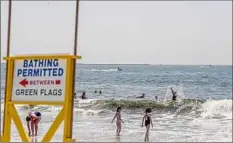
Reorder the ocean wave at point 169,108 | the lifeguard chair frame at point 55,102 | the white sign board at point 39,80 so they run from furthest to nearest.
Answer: the ocean wave at point 169,108 → the white sign board at point 39,80 → the lifeguard chair frame at point 55,102

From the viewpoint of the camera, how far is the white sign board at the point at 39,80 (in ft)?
26.9

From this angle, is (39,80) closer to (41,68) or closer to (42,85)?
(42,85)

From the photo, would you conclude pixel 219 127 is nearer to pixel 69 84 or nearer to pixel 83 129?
pixel 83 129

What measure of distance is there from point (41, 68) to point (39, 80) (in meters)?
0.22

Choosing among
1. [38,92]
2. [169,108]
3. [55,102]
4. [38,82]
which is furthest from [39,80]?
[169,108]

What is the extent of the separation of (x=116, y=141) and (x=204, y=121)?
1049 centimetres

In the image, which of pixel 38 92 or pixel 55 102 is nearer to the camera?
pixel 55 102

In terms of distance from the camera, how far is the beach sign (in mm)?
8086

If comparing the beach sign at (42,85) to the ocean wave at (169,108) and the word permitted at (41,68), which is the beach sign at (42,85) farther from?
the ocean wave at (169,108)

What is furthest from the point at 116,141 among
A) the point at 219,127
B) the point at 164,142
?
the point at 219,127

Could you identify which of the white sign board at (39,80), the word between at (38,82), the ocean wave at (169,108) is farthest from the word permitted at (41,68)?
the ocean wave at (169,108)

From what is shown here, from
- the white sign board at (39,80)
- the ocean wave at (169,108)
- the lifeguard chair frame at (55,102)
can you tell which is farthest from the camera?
the ocean wave at (169,108)

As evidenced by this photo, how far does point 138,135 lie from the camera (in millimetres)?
20547

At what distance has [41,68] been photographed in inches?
328
